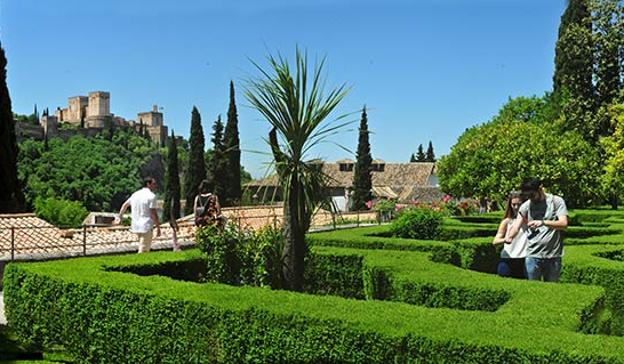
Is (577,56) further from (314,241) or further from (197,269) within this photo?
(197,269)

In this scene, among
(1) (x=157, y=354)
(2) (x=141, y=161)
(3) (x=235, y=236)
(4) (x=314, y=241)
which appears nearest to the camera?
(1) (x=157, y=354)

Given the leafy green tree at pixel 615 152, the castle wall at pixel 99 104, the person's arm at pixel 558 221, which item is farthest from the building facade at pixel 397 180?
the castle wall at pixel 99 104

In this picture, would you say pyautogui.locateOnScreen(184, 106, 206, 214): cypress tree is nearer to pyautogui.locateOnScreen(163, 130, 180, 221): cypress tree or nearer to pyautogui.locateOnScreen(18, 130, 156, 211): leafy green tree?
pyautogui.locateOnScreen(163, 130, 180, 221): cypress tree

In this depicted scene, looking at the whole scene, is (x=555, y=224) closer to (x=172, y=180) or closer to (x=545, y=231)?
(x=545, y=231)

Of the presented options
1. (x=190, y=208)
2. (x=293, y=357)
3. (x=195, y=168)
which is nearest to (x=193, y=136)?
(x=195, y=168)

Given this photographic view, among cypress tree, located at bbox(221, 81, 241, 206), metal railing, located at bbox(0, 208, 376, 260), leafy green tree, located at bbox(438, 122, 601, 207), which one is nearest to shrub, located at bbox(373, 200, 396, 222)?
leafy green tree, located at bbox(438, 122, 601, 207)

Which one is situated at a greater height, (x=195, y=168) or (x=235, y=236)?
A: (x=195, y=168)

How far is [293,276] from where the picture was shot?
7.67 m

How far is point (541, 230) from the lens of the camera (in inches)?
292

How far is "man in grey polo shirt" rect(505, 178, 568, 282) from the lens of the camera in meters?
7.37

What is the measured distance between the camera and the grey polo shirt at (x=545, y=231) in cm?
738

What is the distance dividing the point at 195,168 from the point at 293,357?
5476 centimetres

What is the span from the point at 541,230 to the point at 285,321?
12.3 feet

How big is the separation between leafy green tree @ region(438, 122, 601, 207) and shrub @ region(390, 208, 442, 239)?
43.4 feet
